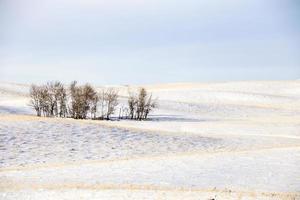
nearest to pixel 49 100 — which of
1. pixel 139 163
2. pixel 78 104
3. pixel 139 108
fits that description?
pixel 78 104

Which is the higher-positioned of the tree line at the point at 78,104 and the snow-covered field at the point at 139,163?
the tree line at the point at 78,104

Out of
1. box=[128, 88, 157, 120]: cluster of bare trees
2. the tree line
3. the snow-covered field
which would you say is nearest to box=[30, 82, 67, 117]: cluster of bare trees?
the tree line

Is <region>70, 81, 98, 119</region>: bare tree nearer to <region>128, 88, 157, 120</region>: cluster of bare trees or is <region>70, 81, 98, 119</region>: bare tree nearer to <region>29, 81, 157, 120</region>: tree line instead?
<region>29, 81, 157, 120</region>: tree line

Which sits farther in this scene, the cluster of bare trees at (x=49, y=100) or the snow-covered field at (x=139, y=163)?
the cluster of bare trees at (x=49, y=100)

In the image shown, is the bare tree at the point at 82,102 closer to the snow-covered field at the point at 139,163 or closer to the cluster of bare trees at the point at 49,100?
the cluster of bare trees at the point at 49,100

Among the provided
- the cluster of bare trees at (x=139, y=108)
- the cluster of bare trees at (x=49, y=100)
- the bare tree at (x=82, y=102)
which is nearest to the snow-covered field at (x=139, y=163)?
the cluster of bare trees at (x=139, y=108)

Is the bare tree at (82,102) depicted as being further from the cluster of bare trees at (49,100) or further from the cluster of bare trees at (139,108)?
the cluster of bare trees at (139,108)

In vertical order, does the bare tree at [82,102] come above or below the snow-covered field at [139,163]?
above

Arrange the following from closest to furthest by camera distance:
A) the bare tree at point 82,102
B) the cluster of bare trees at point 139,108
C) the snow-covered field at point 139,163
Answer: the snow-covered field at point 139,163 → the bare tree at point 82,102 → the cluster of bare trees at point 139,108

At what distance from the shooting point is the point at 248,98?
72062 mm

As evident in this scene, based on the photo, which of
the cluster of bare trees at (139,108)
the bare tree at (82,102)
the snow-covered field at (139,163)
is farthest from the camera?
the cluster of bare trees at (139,108)

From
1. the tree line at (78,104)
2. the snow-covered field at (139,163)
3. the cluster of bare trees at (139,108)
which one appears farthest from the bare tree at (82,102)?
the snow-covered field at (139,163)

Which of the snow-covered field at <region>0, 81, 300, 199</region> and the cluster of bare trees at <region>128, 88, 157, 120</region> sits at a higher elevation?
the cluster of bare trees at <region>128, 88, 157, 120</region>

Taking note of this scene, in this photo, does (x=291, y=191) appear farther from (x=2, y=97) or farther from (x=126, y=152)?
(x=2, y=97)
